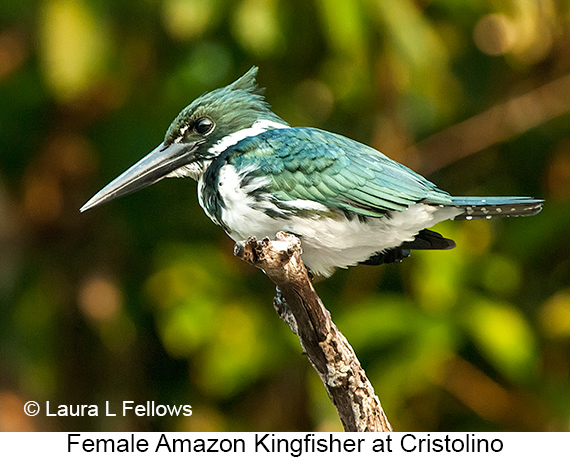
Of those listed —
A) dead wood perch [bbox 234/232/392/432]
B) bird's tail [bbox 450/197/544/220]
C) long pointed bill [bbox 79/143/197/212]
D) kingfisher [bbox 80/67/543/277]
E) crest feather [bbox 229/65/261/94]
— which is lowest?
dead wood perch [bbox 234/232/392/432]

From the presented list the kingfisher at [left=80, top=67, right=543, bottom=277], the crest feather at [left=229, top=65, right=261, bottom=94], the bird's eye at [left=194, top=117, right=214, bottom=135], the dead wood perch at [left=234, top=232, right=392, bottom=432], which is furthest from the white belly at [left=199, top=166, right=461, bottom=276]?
the crest feather at [left=229, top=65, right=261, bottom=94]

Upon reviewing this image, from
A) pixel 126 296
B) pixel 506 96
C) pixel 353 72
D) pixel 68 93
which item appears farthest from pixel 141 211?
pixel 506 96

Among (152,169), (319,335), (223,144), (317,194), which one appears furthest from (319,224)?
(152,169)

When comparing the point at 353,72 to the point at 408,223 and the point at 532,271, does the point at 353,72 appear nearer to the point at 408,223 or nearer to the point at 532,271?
the point at 532,271

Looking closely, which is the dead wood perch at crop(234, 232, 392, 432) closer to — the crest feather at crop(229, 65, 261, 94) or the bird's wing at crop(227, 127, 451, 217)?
the bird's wing at crop(227, 127, 451, 217)

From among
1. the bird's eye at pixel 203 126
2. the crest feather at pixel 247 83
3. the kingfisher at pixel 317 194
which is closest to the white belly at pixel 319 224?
the kingfisher at pixel 317 194

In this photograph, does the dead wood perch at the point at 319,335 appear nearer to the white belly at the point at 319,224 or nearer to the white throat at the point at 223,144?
the white belly at the point at 319,224

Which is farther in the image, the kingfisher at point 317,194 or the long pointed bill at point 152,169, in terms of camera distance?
the long pointed bill at point 152,169
